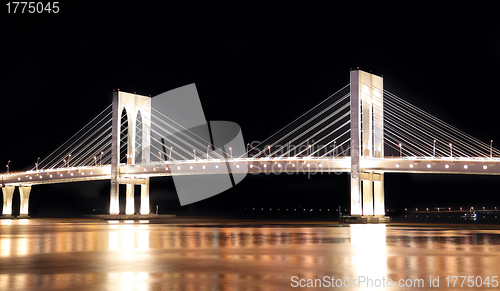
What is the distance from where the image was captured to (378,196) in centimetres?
4859

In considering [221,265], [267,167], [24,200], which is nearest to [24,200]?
[24,200]

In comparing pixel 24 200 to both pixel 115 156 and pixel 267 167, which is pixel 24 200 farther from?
pixel 267 167

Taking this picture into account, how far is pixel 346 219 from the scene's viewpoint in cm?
4447

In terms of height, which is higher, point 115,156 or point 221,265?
point 115,156

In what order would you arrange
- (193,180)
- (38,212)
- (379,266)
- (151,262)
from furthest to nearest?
(193,180)
(38,212)
(151,262)
(379,266)

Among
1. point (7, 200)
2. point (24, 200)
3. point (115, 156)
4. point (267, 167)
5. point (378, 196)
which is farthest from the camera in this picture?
point (7, 200)

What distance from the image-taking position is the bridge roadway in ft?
148

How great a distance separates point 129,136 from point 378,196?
27.0 metres

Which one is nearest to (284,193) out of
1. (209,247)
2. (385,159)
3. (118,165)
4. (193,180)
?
(193,180)

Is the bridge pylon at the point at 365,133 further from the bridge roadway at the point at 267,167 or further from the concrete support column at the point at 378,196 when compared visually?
the bridge roadway at the point at 267,167

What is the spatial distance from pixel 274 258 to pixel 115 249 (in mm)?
5279

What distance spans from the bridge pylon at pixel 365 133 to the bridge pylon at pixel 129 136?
24.7 meters

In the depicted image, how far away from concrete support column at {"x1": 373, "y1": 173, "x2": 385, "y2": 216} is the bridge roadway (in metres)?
2.24

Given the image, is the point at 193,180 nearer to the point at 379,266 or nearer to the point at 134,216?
the point at 134,216
